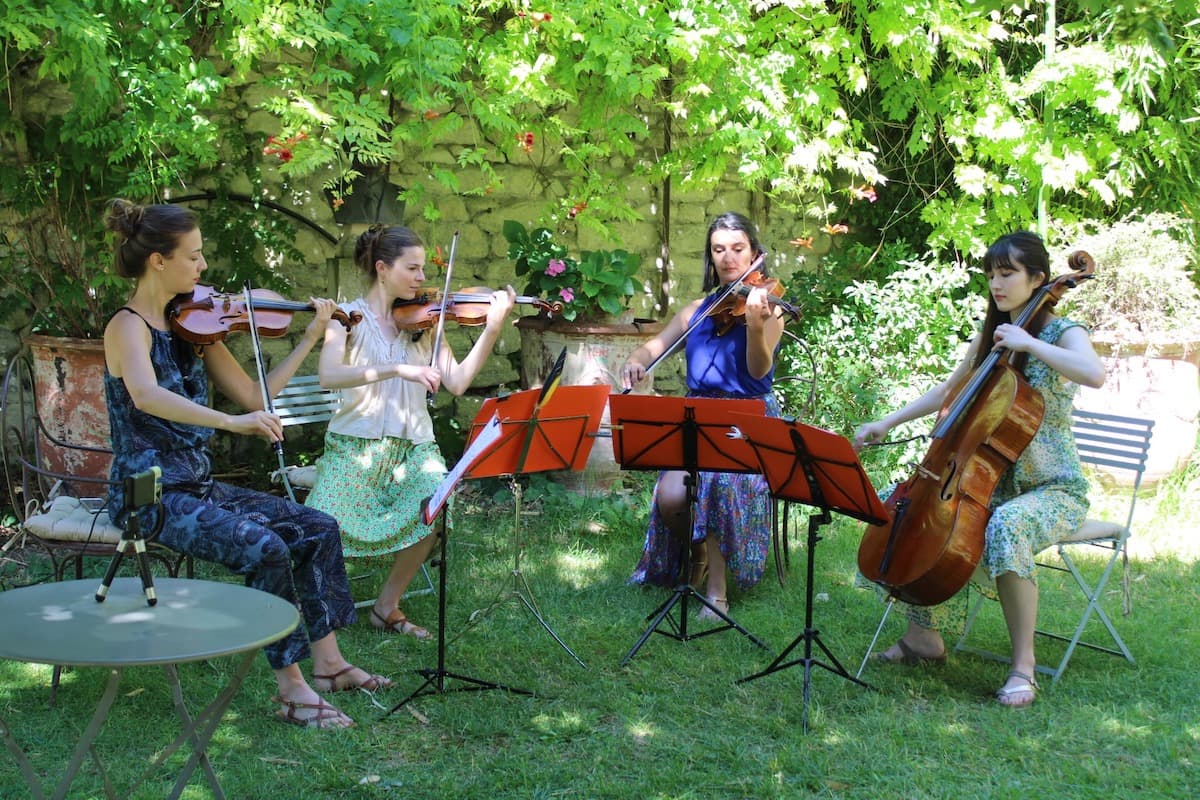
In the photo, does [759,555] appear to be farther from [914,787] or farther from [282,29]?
[282,29]

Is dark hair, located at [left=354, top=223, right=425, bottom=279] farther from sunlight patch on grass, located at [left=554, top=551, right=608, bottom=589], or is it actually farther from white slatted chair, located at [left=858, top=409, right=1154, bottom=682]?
white slatted chair, located at [left=858, top=409, right=1154, bottom=682]

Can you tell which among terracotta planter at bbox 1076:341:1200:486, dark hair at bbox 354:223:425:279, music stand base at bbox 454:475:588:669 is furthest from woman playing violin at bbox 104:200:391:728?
terracotta planter at bbox 1076:341:1200:486

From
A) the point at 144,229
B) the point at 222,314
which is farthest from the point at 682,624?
the point at 144,229

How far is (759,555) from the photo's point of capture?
13.9 ft

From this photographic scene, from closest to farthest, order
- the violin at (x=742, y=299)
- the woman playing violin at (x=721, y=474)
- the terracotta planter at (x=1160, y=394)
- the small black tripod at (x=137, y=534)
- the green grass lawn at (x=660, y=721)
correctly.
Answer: the small black tripod at (x=137, y=534), the green grass lawn at (x=660, y=721), the violin at (x=742, y=299), the woman playing violin at (x=721, y=474), the terracotta planter at (x=1160, y=394)

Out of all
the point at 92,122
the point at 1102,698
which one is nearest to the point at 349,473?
the point at 92,122

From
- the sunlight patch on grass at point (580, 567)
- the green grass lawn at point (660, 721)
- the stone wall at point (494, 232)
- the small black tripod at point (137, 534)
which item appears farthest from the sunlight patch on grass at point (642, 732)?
the stone wall at point (494, 232)

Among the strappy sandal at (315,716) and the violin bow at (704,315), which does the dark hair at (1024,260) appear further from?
the strappy sandal at (315,716)

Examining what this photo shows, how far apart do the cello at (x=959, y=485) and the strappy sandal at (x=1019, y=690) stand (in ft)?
1.21

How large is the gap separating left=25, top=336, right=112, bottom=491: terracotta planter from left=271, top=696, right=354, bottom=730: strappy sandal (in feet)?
5.91

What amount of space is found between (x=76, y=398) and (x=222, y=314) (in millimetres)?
1508

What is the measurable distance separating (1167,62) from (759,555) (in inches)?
151

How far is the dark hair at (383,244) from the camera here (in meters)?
3.83

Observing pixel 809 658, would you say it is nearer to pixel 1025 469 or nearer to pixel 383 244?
pixel 1025 469
